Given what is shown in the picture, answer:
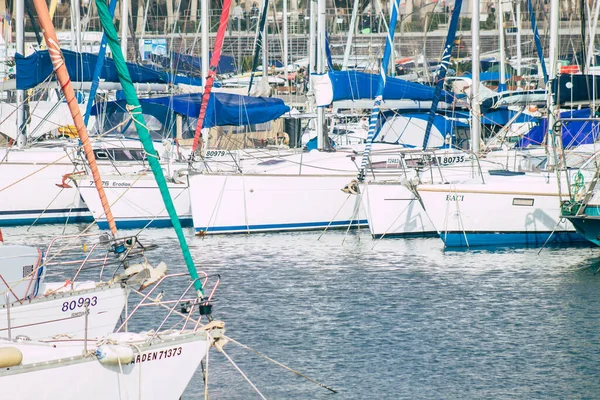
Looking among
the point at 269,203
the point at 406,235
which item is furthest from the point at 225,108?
the point at 406,235

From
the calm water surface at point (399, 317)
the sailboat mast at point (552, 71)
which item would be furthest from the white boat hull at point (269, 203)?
the sailboat mast at point (552, 71)

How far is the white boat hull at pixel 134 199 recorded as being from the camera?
32.7 m

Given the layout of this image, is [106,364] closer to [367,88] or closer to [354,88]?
[354,88]

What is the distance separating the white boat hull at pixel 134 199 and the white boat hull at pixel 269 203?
1545 mm

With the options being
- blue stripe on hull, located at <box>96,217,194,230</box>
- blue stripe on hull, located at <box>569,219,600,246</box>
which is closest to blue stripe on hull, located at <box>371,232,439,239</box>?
blue stripe on hull, located at <box>569,219,600,246</box>

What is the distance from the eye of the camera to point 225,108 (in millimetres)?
33969

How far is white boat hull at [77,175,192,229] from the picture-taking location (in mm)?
32719

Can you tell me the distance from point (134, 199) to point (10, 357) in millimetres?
21166

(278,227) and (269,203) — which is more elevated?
(269,203)

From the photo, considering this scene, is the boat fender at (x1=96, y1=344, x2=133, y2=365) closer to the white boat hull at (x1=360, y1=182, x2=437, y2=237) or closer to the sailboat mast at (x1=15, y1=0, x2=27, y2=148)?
the white boat hull at (x1=360, y1=182, x2=437, y2=237)

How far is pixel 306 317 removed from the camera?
2148 centimetres

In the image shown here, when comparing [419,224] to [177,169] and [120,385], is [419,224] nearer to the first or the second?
[177,169]

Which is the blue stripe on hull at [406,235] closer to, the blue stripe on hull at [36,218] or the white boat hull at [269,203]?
the white boat hull at [269,203]

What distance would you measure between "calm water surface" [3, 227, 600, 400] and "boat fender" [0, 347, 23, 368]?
4057 mm
